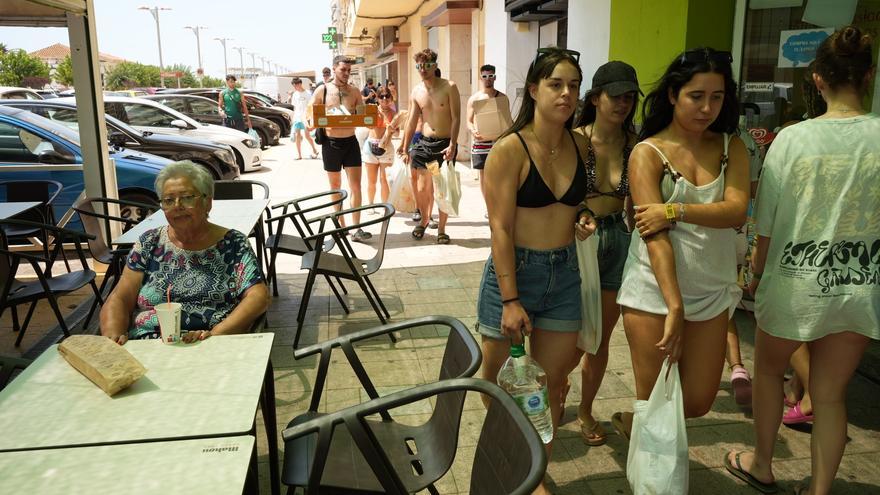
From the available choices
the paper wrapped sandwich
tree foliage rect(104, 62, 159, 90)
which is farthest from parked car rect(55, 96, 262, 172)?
tree foliage rect(104, 62, 159, 90)

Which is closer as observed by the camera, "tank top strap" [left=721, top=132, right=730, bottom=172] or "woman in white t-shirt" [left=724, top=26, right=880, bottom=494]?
"woman in white t-shirt" [left=724, top=26, right=880, bottom=494]

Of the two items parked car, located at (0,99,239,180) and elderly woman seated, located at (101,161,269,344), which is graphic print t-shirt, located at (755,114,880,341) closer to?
elderly woman seated, located at (101,161,269,344)

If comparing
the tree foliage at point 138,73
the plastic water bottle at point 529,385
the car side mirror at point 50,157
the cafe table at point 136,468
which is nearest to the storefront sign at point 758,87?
the plastic water bottle at point 529,385

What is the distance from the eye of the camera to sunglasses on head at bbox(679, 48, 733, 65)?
7.64ft

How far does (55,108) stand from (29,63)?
28699 millimetres

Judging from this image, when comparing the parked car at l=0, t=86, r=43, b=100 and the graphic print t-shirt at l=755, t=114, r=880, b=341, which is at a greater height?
the parked car at l=0, t=86, r=43, b=100

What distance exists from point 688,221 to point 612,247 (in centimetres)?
66

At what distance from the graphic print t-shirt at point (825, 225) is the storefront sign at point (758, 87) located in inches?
109

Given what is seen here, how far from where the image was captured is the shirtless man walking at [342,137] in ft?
23.9

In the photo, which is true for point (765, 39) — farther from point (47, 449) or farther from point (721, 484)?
point (47, 449)

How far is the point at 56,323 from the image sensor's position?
5160mm

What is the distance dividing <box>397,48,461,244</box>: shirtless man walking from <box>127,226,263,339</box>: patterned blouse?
14.3 ft

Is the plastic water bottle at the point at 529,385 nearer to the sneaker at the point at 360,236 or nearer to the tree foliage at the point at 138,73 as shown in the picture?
the sneaker at the point at 360,236

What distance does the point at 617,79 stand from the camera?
282 centimetres
